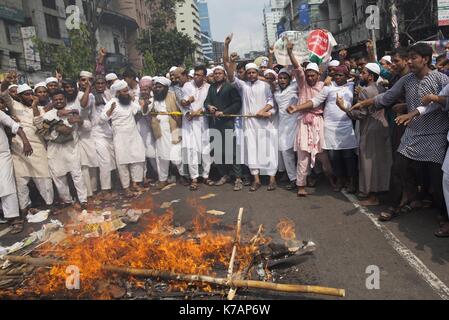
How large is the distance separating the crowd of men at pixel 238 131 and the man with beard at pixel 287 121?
0.02m

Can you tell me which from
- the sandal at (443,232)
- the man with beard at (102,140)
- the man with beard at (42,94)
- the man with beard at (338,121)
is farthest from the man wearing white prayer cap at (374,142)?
the man with beard at (42,94)

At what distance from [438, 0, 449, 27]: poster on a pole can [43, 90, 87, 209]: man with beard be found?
618 inches

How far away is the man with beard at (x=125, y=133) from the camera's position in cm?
690

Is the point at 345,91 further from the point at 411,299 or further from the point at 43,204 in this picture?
the point at 43,204

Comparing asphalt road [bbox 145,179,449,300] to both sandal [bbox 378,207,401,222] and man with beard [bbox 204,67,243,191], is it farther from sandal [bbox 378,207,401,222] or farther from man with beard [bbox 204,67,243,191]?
man with beard [bbox 204,67,243,191]

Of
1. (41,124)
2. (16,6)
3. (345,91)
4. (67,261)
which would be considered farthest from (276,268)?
(16,6)

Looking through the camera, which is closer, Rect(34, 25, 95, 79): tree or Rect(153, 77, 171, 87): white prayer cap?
Rect(153, 77, 171, 87): white prayer cap

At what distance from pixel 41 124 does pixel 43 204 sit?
165cm

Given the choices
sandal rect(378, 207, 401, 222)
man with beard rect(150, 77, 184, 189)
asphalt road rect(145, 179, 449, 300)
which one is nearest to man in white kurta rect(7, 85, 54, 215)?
man with beard rect(150, 77, 184, 189)

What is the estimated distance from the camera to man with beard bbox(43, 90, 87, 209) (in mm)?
6160

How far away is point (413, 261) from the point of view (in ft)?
12.3

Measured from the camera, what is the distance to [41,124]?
6.11 meters

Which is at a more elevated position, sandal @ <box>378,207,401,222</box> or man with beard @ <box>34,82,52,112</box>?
man with beard @ <box>34,82,52,112</box>

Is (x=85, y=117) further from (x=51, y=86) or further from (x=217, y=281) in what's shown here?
(x=217, y=281)
